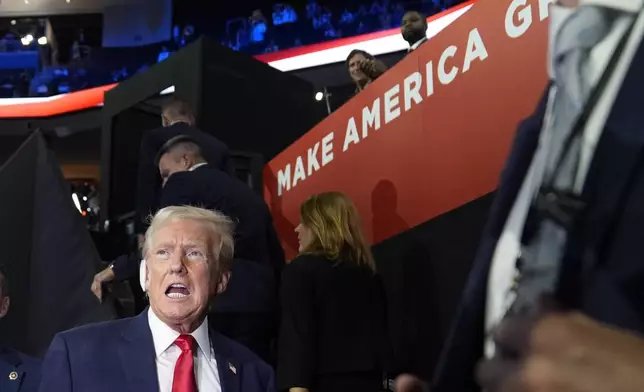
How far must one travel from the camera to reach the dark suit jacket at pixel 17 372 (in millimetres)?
2207

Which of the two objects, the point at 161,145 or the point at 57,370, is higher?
the point at 161,145

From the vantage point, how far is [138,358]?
1.59 meters

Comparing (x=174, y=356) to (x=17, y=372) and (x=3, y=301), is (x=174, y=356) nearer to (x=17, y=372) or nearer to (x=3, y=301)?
(x=17, y=372)

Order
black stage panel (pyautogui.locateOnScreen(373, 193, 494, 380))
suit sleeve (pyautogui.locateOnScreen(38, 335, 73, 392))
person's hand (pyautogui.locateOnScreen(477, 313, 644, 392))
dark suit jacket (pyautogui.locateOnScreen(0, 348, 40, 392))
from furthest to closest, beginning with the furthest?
black stage panel (pyautogui.locateOnScreen(373, 193, 494, 380)), dark suit jacket (pyautogui.locateOnScreen(0, 348, 40, 392)), suit sleeve (pyautogui.locateOnScreen(38, 335, 73, 392)), person's hand (pyautogui.locateOnScreen(477, 313, 644, 392))

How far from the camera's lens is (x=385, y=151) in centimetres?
304

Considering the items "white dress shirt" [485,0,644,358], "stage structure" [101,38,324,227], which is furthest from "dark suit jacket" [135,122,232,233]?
"white dress shirt" [485,0,644,358]

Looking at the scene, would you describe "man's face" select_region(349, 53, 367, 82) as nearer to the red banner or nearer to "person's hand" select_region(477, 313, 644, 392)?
the red banner

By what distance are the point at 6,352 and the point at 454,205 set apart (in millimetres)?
1591

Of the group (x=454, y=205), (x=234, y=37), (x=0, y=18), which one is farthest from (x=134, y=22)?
(x=454, y=205)

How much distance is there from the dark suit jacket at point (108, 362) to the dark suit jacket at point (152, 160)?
130 centimetres

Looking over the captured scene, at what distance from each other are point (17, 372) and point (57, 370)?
2.65 ft

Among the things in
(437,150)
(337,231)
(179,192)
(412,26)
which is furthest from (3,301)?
(412,26)

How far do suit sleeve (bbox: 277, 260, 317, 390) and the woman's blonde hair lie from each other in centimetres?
14

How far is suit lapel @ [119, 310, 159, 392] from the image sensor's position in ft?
5.12
